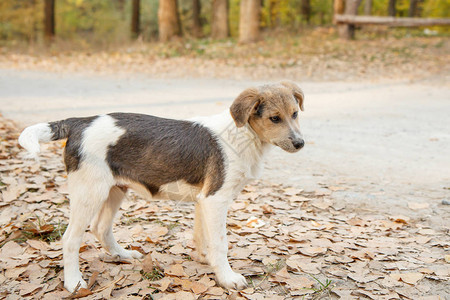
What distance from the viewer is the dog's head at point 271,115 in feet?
11.8

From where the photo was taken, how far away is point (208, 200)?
3600 mm

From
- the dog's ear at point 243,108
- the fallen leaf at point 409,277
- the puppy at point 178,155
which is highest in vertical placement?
the dog's ear at point 243,108

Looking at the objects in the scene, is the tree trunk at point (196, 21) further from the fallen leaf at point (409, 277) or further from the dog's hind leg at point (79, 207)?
the fallen leaf at point (409, 277)

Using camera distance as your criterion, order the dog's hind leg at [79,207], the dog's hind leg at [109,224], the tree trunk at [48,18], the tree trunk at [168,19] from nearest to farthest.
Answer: the dog's hind leg at [79,207] < the dog's hind leg at [109,224] < the tree trunk at [168,19] < the tree trunk at [48,18]

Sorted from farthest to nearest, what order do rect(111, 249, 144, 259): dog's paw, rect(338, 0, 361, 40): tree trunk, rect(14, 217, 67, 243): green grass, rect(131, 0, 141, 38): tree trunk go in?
rect(131, 0, 141, 38): tree trunk, rect(338, 0, 361, 40): tree trunk, rect(14, 217, 67, 243): green grass, rect(111, 249, 144, 259): dog's paw

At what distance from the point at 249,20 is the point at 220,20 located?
4773mm

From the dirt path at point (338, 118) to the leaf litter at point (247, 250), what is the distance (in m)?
0.67

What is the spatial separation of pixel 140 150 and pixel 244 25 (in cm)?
1721

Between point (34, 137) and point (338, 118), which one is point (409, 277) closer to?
point (34, 137)

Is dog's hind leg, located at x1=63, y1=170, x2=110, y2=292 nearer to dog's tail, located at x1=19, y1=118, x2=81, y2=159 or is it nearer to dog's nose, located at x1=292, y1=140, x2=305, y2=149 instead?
dog's tail, located at x1=19, y1=118, x2=81, y2=159


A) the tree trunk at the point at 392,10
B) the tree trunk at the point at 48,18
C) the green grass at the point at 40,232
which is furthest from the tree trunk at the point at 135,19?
the green grass at the point at 40,232

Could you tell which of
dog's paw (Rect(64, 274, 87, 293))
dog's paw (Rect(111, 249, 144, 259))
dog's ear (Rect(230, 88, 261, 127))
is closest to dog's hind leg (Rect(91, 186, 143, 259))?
dog's paw (Rect(111, 249, 144, 259))

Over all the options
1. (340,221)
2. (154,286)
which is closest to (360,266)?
(340,221)

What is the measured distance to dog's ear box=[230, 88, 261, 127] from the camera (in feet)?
11.7
